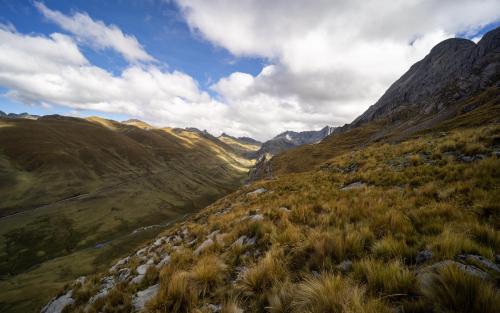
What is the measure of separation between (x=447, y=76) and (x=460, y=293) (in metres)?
165

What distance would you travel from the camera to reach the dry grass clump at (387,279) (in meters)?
2.91

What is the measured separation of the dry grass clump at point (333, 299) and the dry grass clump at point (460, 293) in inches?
23.5

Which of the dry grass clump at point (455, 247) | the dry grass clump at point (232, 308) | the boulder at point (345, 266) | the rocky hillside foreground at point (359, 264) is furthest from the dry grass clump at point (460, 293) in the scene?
the dry grass clump at point (232, 308)

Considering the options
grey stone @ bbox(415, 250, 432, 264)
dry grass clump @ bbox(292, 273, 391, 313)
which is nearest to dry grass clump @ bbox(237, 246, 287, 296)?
dry grass clump @ bbox(292, 273, 391, 313)

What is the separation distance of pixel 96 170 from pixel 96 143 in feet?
153

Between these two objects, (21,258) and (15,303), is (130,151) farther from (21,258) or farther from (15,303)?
(15,303)

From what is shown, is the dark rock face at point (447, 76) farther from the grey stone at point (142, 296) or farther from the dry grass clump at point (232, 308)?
the grey stone at point (142, 296)

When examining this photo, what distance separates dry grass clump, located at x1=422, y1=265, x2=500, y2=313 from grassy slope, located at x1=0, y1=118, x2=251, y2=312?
53.2m

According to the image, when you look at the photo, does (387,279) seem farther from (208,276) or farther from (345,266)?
(208,276)

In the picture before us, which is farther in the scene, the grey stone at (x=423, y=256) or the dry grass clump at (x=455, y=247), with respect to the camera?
the grey stone at (x=423, y=256)

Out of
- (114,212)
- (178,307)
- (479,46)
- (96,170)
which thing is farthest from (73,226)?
(479,46)

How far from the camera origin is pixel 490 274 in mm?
2828

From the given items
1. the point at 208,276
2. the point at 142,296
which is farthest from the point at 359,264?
the point at 142,296

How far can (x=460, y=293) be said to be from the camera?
246 cm
